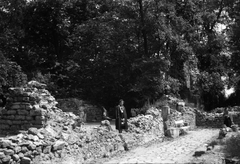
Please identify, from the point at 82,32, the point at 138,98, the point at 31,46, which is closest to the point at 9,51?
the point at 31,46

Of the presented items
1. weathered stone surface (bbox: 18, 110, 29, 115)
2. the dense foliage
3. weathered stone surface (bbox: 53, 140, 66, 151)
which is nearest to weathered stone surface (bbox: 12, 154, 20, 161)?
weathered stone surface (bbox: 53, 140, 66, 151)

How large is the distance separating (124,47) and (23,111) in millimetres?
18097

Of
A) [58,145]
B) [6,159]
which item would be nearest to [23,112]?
[58,145]

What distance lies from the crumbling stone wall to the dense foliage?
7.67 feet

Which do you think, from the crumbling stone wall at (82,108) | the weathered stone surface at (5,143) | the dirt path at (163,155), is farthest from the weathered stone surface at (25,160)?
the crumbling stone wall at (82,108)

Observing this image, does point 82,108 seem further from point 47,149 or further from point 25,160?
point 25,160

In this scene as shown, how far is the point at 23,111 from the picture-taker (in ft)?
34.7

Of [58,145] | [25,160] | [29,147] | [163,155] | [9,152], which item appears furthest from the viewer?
[163,155]

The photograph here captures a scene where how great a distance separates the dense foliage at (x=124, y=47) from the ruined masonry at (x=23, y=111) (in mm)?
10664

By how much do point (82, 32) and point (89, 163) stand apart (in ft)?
74.6

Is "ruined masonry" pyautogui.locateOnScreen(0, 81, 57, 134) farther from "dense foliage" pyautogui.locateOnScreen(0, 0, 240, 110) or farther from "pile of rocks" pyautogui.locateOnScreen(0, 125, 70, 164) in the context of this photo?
"dense foliage" pyautogui.locateOnScreen(0, 0, 240, 110)

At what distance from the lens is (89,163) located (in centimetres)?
954

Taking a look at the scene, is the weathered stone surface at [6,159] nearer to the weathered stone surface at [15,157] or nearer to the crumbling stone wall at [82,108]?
the weathered stone surface at [15,157]

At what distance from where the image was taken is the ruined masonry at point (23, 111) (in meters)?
10.3
